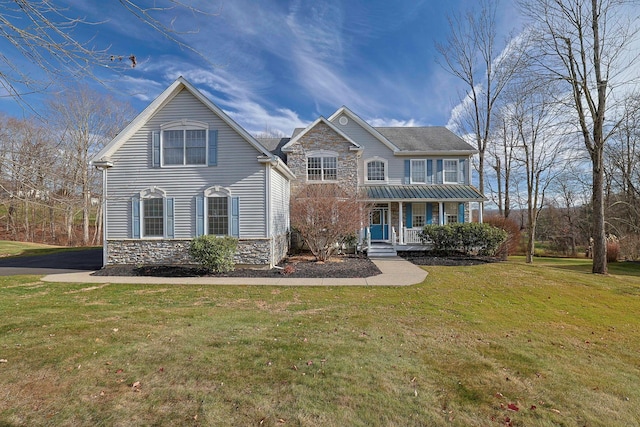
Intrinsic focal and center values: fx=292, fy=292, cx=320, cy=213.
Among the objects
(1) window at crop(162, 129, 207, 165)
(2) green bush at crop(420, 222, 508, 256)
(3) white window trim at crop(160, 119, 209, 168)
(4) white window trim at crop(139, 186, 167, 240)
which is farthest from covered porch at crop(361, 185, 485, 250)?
(4) white window trim at crop(139, 186, 167, 240)

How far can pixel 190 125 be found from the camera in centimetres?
1167

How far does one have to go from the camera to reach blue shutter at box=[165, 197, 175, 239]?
11.7m

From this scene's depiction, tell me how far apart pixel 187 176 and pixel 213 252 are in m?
3.42

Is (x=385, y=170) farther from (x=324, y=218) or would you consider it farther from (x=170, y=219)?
(x=170, y=219)

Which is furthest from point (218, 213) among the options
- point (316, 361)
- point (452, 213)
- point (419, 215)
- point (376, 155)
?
point (452, 213)

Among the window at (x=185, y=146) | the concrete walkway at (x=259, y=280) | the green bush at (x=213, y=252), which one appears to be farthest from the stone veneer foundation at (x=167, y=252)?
the window at (x=185, y=146)

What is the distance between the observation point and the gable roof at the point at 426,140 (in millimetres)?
18578

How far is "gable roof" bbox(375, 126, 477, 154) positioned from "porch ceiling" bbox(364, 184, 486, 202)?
2.32 metres

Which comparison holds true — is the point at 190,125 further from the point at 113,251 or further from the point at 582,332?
the point at 582,332

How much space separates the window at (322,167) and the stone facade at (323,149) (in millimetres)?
237

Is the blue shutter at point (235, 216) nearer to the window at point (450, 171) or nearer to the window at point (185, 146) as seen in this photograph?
the window at point (185, 146)

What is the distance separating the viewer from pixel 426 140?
19688mm

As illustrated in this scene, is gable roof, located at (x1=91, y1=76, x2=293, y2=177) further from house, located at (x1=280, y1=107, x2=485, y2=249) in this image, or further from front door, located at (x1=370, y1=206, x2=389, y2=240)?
front door, located at (x1=370, y1=206, x2=389, y2=240)

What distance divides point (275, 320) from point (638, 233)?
82.3 feet
